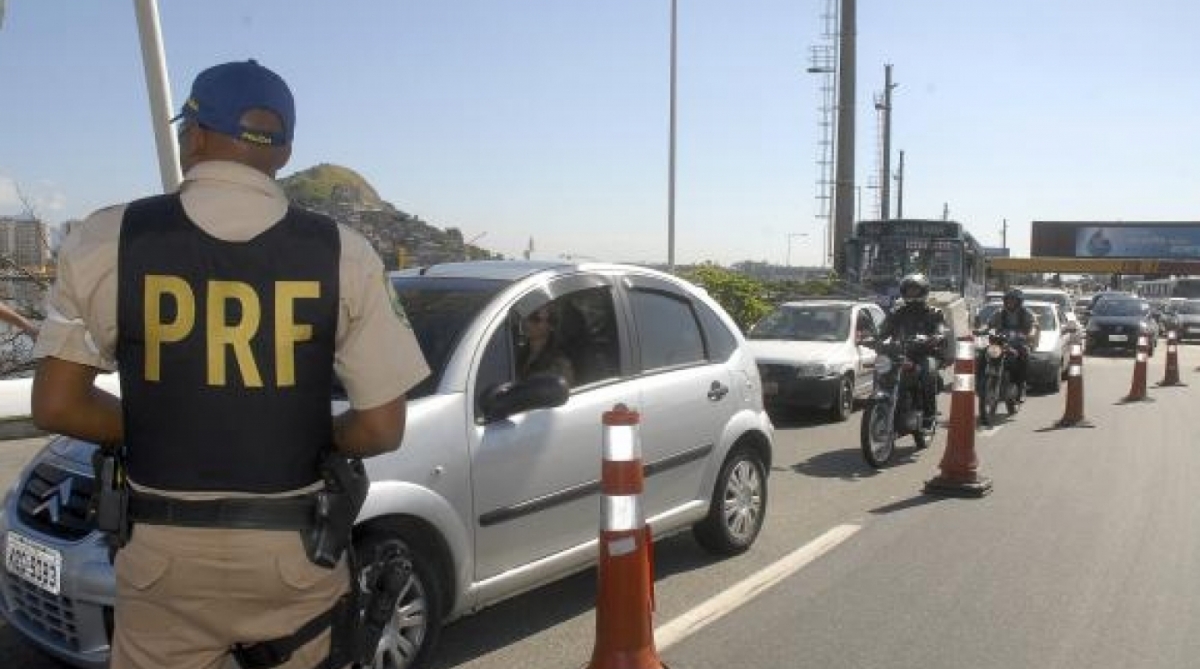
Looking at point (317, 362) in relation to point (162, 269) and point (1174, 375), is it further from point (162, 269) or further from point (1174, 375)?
point (1174, 375)

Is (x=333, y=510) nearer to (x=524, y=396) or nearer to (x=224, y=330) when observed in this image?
(x=224, y=330)

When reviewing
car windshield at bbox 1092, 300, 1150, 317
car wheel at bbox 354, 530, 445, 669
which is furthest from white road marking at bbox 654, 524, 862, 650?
car windshield at bbox 1092, 300, 1150, 317

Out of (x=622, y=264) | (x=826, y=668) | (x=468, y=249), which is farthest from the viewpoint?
(x=468, y=249)

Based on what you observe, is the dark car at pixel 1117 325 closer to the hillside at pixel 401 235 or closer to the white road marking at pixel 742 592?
the hillside at pixel 401 235

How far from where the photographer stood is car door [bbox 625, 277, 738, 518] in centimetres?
559

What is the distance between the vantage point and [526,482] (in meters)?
4.73

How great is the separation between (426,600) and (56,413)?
7.18ft

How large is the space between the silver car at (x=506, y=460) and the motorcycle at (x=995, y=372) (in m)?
7.57

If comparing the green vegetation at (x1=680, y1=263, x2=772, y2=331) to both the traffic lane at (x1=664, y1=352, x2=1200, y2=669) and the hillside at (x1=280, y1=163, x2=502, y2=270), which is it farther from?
the traffic lane at (x1=664, y1=352, x2=1200, y2=669)

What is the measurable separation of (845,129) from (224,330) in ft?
117

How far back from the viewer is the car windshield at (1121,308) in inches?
1152

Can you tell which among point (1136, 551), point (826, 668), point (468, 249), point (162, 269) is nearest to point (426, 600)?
point (826, 668)

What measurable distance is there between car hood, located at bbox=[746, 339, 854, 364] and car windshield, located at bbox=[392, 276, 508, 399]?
824 cm

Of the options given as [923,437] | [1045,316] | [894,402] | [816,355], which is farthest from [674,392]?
[1045,316]
